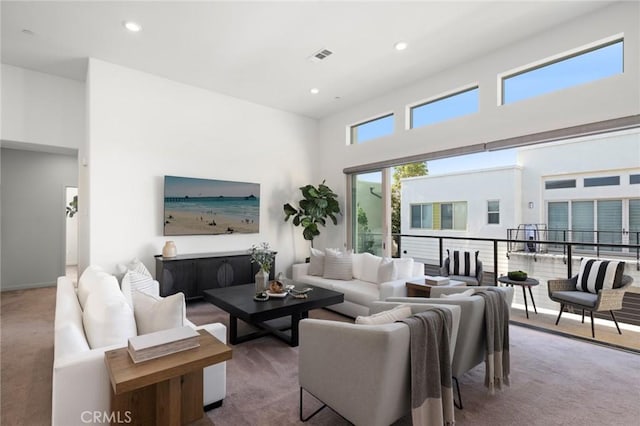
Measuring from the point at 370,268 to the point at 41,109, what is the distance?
5282 mm

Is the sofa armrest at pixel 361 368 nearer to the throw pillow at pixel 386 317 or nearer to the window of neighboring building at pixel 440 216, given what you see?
the throw pillow at pixel 386 317

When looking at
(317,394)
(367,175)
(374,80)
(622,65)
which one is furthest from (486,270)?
(317,394)

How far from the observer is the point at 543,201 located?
522cm

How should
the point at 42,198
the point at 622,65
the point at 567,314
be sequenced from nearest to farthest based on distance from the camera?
the point at 622,65
the point at 567,314
the point at 42,198

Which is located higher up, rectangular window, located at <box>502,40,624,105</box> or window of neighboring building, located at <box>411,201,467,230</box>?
rectangular window, located at <box>502,40,624,105</box>

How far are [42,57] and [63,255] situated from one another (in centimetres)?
372

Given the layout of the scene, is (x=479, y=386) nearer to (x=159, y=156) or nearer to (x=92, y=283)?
(x=92, y=283)

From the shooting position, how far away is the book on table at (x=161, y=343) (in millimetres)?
1533

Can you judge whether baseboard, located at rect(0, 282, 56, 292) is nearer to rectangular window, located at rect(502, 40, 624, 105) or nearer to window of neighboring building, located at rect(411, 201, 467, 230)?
window of neighboring building, located at rect(411, 201, 467, 230)

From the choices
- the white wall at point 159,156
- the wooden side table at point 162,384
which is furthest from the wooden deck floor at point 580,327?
the white wall at point 159,156

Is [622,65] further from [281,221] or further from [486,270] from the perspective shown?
[281,221]

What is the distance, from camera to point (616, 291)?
3221 millimetres

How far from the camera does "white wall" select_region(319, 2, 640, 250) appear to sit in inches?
120

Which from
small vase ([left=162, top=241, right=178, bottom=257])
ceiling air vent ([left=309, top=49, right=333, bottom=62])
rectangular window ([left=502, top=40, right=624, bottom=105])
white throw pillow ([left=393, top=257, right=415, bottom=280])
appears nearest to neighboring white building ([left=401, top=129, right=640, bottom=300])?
rectangular window ([left=502, top=40, right=624, bottom=105])
